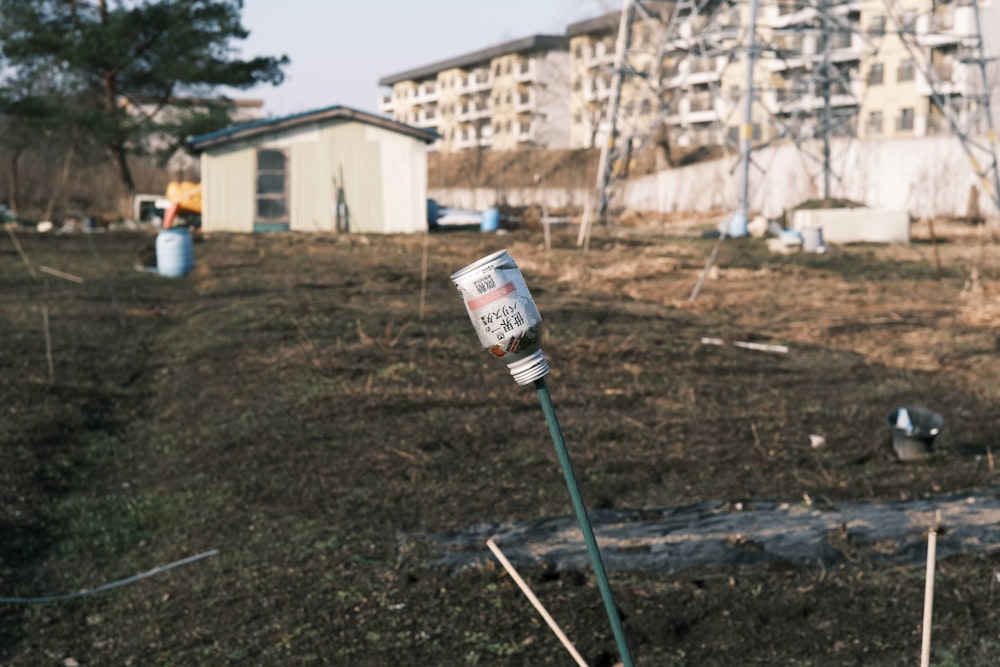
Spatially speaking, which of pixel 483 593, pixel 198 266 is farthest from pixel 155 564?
pixel 198 266

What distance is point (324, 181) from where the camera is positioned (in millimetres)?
26938

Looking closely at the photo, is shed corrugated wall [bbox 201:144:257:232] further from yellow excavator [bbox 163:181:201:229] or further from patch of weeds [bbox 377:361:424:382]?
patch of weeds [bbox 377:361:424:382]

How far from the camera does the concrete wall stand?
3025 centimetres

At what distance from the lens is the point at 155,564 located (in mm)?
5020

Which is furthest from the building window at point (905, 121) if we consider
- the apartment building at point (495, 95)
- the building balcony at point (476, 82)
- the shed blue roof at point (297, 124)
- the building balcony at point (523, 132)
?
the shed blue roof at point (297, 124)

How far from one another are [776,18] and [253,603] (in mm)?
60206

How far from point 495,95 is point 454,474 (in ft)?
251

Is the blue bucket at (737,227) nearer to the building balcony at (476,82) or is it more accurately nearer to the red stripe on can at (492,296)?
the red stripe on can at (492,296)

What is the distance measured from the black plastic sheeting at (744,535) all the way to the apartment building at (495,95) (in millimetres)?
66630

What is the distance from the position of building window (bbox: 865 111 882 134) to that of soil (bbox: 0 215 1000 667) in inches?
1818

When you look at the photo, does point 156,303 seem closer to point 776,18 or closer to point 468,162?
point 468,162

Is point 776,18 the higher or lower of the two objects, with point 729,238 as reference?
higher

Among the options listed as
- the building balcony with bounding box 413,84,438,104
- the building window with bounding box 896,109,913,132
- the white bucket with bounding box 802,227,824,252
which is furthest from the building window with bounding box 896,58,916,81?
the building balcony with bounding box 413,84,438,104

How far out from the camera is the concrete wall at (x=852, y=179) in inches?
1191
